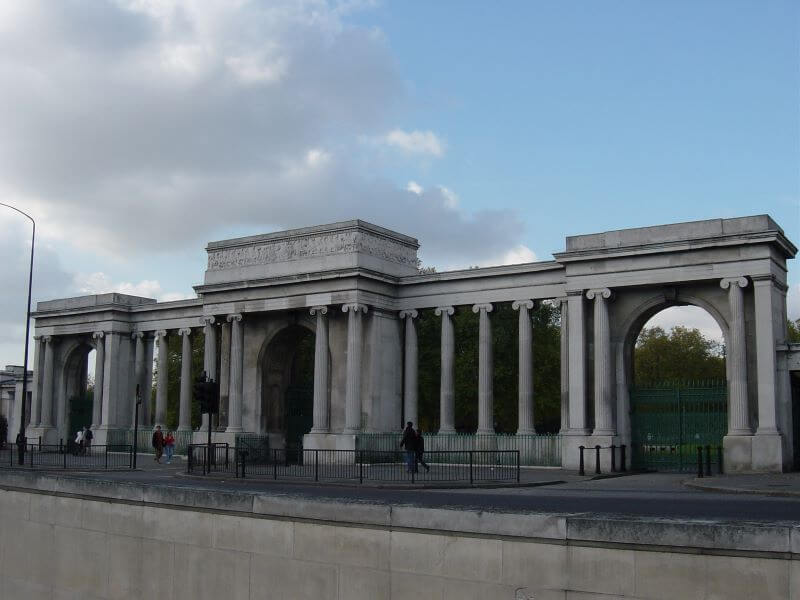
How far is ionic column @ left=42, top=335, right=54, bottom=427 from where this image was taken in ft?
196

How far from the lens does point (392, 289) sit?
44.3m

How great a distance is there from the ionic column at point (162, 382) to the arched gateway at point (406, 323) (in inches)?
5.2

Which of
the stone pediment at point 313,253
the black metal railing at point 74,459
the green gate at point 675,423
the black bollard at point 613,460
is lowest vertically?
the black metal railing at point 74,459

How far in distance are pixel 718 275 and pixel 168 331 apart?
34385 millimetres

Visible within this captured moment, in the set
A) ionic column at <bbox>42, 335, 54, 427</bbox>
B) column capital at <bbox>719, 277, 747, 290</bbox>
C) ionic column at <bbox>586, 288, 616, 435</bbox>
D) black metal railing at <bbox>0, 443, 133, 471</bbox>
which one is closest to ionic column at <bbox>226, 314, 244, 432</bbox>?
black metal railing at <bbox>0, 443, 133, 471</bbox>

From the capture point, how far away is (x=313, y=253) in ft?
145

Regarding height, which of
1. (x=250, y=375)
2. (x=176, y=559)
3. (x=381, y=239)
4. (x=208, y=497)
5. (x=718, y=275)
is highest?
(x=381, y=239)

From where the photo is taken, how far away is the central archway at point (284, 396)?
47469 millimetres

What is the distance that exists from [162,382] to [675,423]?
32.2 meters

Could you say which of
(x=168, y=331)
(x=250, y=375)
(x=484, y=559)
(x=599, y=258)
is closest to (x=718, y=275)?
(x=599, y=258)

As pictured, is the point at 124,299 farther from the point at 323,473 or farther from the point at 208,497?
the point at 208,497

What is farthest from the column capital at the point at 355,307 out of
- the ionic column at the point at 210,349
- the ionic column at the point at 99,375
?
the ionic column at the point at 99,375

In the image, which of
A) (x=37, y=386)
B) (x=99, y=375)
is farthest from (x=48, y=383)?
(x=99, y=375)

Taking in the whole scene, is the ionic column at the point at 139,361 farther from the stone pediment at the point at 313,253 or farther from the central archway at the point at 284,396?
the central archway at the point at 284,396
